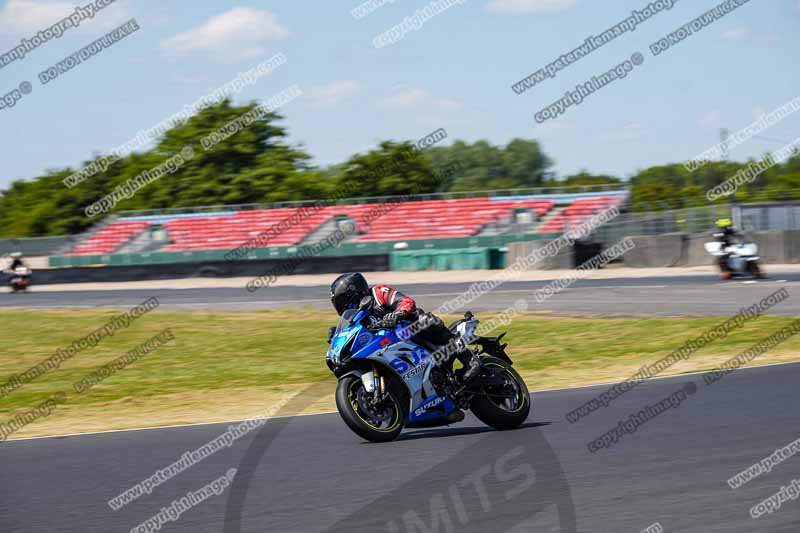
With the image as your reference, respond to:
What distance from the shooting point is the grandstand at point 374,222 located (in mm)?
40250

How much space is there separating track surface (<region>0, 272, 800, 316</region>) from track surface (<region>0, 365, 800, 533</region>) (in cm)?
1105

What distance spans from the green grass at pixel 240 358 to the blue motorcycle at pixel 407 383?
322cm

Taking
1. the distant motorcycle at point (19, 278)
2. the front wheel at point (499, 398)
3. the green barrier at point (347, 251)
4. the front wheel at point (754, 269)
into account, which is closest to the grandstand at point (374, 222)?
the green barrier at point (347, 251)

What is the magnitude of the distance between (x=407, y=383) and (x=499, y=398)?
2.92 feet

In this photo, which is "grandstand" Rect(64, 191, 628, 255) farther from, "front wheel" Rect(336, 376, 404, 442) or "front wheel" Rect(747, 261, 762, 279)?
"front wheel" Rect(336, 376, 404, 442)

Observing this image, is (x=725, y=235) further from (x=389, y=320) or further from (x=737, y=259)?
(x=389, y=320)

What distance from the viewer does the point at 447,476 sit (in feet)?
21.8

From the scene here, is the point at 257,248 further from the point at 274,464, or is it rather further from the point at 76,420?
the point at 274,464

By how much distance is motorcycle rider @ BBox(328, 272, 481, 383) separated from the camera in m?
8.25

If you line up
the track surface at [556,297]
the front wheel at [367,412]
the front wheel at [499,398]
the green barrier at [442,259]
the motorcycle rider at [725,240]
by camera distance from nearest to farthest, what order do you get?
the front wheel at [367,412] < the front wheel at [499,398] < the track surface at [556,297] < the motorcycle rider at [725,240] < the green barrier at [442,259]

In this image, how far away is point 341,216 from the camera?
43312 millimetres

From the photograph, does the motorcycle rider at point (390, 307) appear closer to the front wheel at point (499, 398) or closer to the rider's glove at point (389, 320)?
the rider's glove at point (389, 320)

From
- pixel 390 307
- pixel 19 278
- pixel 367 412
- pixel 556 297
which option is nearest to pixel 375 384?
pixel 367 412

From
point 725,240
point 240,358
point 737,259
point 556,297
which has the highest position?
point 240,358
